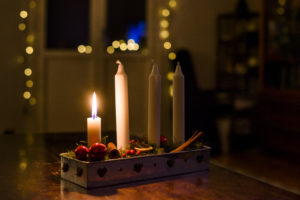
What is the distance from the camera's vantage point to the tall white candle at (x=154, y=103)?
1184mm

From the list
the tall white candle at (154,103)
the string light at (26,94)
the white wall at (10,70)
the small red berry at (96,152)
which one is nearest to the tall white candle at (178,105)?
the tall white candle at (154,103)

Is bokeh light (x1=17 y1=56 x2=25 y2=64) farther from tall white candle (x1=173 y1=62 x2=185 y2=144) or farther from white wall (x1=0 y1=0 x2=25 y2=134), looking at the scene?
tall white candle (x1=173 y1=62 x2=185 y2=144)

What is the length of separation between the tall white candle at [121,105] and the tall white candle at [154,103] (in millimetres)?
66

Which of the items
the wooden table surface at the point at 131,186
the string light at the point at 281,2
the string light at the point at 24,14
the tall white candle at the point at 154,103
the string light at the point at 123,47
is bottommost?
the wooden table surface at the point at 131,186

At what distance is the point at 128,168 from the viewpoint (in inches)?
43.5

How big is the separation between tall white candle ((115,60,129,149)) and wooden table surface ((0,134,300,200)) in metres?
0.13

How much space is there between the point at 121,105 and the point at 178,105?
0.16 meters

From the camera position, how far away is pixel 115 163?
107cm

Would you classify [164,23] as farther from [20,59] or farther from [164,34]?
[20,59]

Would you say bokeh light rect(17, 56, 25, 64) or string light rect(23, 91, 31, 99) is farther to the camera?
string light rect(23, 91, 31, 99)

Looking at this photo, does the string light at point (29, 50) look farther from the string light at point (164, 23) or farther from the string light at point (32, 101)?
the string light at point (164, 23)

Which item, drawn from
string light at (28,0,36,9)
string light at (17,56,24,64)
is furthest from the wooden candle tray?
string light at (28,0,36,9)

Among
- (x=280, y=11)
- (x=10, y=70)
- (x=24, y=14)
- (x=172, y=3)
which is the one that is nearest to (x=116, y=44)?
(x=172, y=3)

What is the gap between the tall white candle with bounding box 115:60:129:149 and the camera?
3.80 ft
